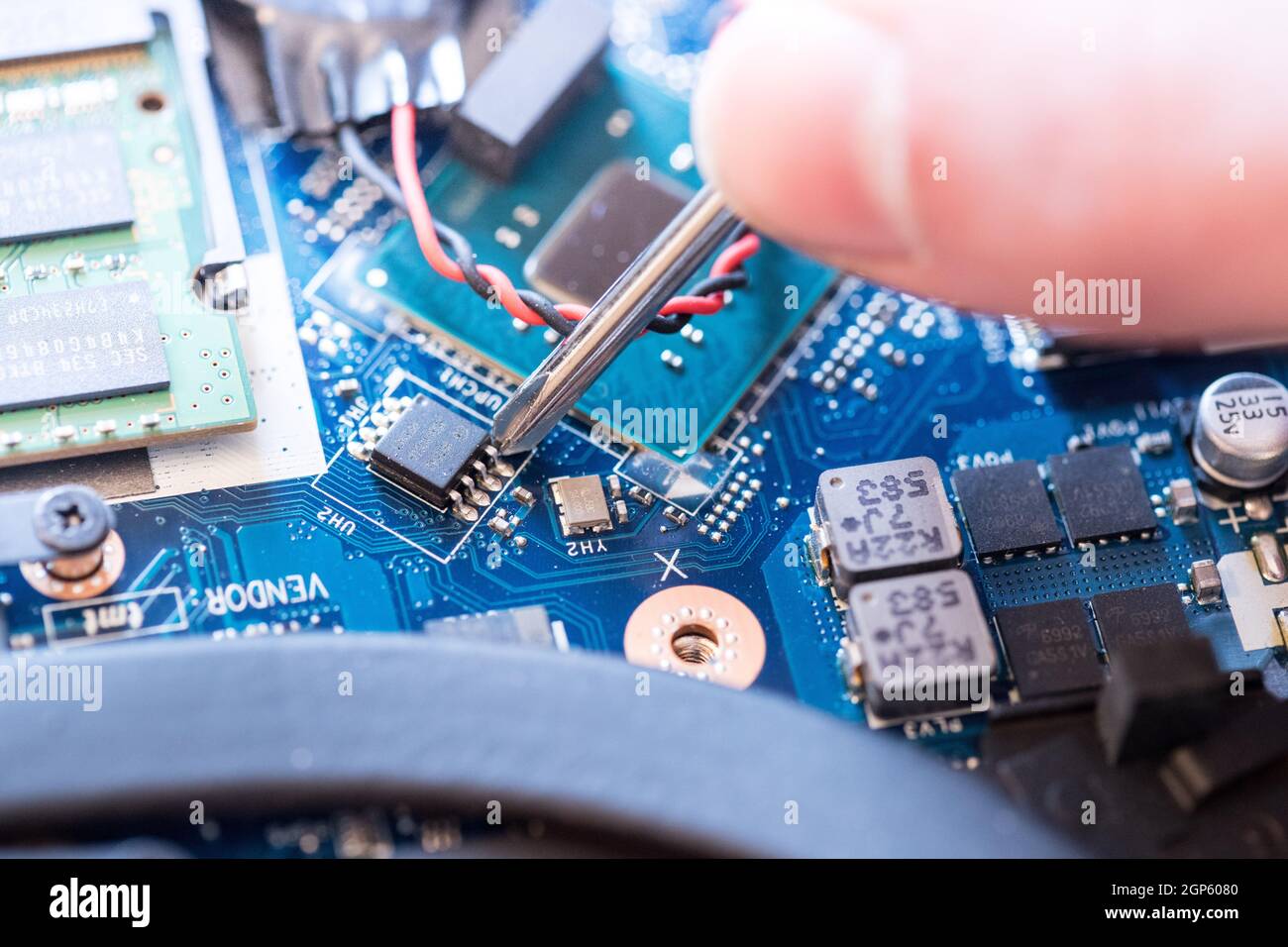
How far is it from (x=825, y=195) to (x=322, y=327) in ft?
5.27

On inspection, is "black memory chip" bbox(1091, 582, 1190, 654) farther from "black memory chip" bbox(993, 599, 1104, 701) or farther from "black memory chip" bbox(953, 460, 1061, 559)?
"black memory chip" bbox(953, 460, 1061, 559)

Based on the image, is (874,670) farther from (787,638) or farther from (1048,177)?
(1048,177)

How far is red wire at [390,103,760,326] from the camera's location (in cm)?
360

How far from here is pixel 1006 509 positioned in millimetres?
3523

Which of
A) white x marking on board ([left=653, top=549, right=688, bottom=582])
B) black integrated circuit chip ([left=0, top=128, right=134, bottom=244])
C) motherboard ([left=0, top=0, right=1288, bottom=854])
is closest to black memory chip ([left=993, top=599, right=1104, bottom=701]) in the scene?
motherboard ([left=0, top=0, right=1288, bottom=854])

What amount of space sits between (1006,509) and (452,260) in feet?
5.07

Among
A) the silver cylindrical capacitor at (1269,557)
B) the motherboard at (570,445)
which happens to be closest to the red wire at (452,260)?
the motherboard at (570,445)

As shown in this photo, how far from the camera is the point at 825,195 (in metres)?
2.63

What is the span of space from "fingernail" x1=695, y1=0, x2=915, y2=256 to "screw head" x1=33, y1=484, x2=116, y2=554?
1.54 metres

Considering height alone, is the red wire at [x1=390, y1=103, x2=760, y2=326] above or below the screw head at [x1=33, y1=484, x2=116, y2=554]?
above

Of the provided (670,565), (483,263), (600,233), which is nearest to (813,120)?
(670,565)

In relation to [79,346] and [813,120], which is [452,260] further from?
[813,120]
